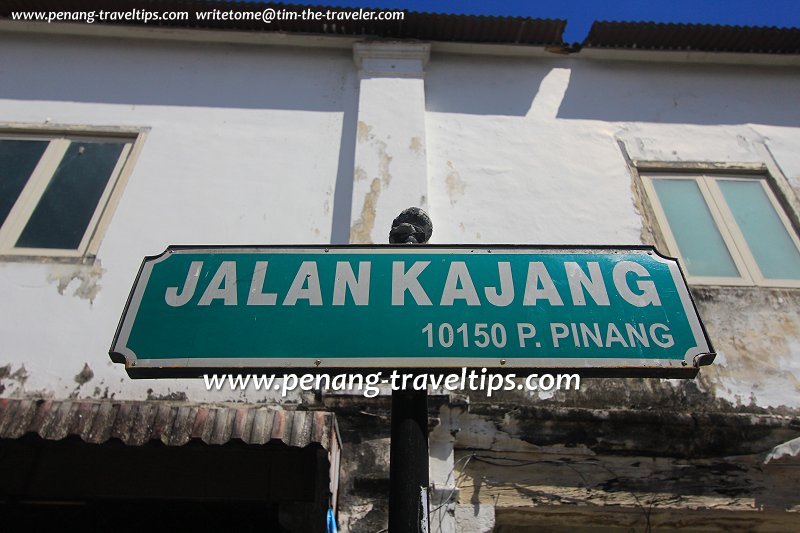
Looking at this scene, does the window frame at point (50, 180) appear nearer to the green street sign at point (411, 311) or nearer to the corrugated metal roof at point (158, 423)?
the corrugated metal roof at point (158, 423)

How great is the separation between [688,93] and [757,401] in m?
2.90

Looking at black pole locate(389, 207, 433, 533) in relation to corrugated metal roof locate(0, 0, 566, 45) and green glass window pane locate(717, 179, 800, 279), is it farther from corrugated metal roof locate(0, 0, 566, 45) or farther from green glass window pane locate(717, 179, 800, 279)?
corrugated metal roof locate(0, 0, 566, 45)

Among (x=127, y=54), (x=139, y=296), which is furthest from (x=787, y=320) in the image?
(x=127, y=54)

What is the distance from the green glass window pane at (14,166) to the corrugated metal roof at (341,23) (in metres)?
1.50

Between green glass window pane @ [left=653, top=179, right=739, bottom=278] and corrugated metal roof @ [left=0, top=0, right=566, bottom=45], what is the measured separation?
1806 millimetres

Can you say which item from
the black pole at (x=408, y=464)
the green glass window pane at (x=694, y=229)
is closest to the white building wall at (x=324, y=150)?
the green glass window pane at (x=694, y=229)

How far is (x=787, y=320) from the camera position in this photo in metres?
3.35

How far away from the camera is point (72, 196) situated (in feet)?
12.4

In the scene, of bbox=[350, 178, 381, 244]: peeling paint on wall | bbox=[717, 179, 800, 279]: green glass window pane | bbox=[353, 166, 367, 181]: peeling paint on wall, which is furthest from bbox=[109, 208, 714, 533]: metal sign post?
bbox=[717, 179, 800, 279]: green glass window pane

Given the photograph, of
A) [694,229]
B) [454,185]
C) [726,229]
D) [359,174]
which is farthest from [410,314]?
[726,229]

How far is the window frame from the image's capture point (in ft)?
11.4

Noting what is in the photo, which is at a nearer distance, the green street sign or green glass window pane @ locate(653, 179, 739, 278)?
the green street sign

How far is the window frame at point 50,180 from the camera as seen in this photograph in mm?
3475

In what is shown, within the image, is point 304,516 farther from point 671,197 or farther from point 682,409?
point 671,197
